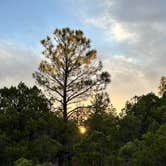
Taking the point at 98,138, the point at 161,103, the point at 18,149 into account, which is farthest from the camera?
the point at 161,103

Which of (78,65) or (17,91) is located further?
(78,65)

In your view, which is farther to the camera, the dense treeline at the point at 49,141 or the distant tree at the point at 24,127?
the distant tree at the point at 24,127

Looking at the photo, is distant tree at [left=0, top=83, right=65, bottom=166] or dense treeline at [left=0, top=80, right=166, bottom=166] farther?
distant tree at [left=0, top=83, right=65, bottom=166]

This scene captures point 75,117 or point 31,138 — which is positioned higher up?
point 75,117

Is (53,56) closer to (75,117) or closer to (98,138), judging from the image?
(75,117)

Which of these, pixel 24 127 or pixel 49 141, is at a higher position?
pixel 24 127

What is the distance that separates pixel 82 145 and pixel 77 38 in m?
12.0

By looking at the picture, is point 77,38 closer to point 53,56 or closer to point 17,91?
point 53,56

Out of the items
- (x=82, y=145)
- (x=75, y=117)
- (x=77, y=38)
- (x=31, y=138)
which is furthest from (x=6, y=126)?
(x=77, y=38)

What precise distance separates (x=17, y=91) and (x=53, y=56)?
923 centimetres

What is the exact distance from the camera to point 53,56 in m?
35.3

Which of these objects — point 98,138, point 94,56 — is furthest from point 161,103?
point 98,138

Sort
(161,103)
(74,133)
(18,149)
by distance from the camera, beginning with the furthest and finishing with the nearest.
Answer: (161,103), (74,133), (18,149)

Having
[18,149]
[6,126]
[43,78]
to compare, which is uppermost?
[43,78]
